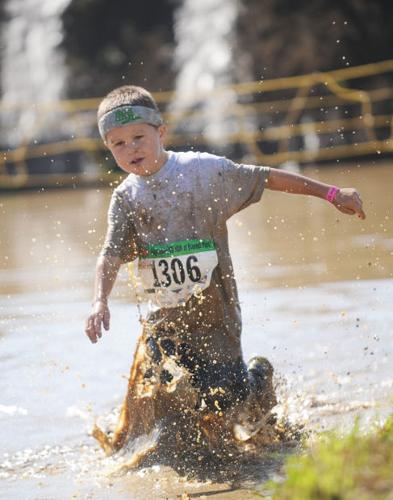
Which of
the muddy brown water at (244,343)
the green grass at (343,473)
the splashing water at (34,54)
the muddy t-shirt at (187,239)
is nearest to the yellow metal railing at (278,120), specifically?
the splashing water at (34,54)

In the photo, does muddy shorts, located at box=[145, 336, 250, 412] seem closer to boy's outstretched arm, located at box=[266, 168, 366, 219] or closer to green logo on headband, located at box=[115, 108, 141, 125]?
boy's outstretched arm, located at box=[266, 168, 366, 219]

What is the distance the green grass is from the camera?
2.58 meters

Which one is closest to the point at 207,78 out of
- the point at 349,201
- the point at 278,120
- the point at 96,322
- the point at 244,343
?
the point at 278,120

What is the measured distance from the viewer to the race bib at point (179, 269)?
5.01 meters

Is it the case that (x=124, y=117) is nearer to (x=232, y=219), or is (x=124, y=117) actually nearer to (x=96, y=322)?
(x=96, y=322)

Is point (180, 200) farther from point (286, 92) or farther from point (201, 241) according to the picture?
point (286, 92)

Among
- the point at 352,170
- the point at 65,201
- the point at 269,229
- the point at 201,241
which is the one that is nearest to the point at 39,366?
the point at 201,241

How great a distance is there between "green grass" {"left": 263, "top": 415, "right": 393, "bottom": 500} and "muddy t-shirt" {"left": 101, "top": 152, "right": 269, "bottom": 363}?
7.00 ft

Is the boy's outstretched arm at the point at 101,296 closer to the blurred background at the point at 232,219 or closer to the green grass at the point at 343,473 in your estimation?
the blurred background at the point at 232,219

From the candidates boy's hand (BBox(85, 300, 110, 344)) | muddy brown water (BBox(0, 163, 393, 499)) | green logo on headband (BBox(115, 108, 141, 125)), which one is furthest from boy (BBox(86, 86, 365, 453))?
muddy brown water (BBox(0, 163, 393, 499))

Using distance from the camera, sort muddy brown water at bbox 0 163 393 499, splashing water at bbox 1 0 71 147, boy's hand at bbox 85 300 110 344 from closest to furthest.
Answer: boy's hand at bbox 85 300 110 344
muddy brown water at bbox 0 163 393 499
splashing water at bbox 1 0 71 147

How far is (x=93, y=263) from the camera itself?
11086mm

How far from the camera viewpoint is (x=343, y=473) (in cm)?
264

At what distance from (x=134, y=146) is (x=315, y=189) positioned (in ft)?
2.47
